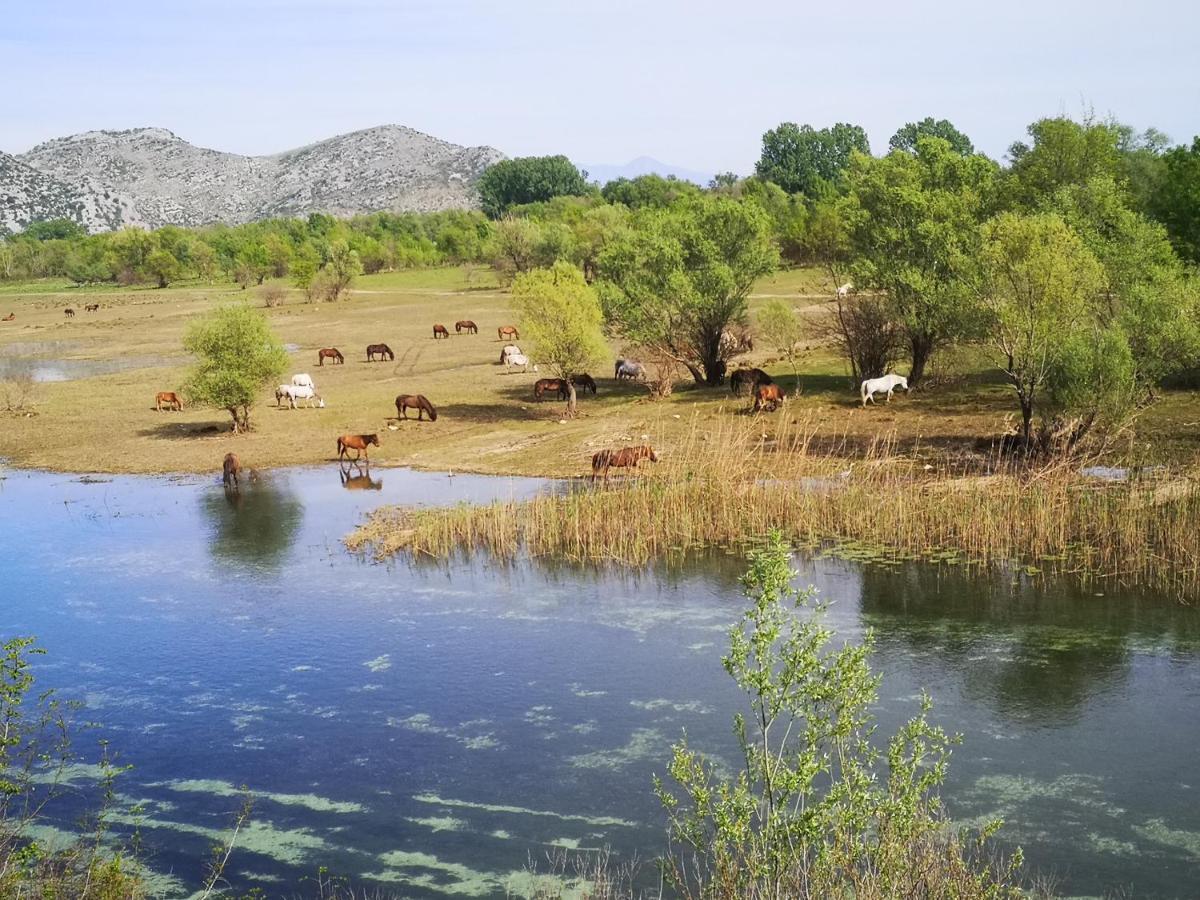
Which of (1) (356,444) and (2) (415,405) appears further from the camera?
(2) (415,405)

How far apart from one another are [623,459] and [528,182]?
139663 millimetres

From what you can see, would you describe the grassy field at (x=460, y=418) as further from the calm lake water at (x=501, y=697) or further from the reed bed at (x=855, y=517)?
the calm lake water at (x=501, y=697)

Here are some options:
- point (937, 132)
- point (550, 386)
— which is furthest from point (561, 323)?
point (937, 132)

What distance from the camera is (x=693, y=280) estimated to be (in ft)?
127

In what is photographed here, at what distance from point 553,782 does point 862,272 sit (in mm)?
25243

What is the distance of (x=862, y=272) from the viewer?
35.0m

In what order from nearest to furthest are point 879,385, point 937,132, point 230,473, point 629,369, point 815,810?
point 815,810 < point 230,473 < point 879,385 < point 629,369 < point 937,132

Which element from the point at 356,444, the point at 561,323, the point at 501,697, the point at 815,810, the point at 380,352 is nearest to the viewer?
the point at 815,810

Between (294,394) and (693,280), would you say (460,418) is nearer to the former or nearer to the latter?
(294,394)

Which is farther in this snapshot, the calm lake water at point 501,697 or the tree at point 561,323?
the tree at point 561,323

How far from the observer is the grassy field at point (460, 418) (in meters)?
29.8

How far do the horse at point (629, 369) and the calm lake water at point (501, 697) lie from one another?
19.3 m

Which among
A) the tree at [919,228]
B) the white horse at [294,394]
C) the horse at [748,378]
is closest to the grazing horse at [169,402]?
the white horse at [294,394]

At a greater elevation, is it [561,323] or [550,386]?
[561,323]
